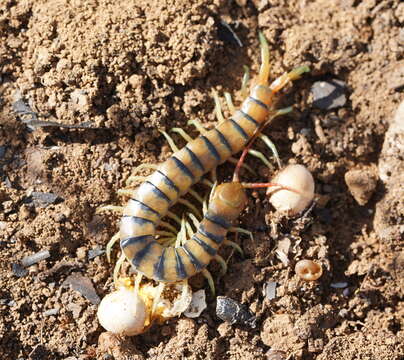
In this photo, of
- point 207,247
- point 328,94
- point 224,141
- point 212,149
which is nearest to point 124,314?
point 207,247

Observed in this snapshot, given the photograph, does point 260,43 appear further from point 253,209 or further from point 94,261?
point 94,261

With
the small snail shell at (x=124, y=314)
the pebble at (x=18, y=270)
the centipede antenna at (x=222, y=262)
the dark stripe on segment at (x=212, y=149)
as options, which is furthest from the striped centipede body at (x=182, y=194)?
the pebble at (x=18, y=270)

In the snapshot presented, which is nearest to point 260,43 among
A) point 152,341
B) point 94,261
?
point 94,261

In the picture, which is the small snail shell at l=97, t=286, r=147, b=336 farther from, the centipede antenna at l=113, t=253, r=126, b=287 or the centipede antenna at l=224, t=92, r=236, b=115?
the centipede antenna at l=224, t=92, r=236, b=115

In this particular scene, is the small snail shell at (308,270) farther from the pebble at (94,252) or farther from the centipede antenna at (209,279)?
the pebble at (94,252)

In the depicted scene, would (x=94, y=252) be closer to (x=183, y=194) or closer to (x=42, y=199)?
(x=42, y=199)

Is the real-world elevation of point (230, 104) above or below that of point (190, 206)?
above
